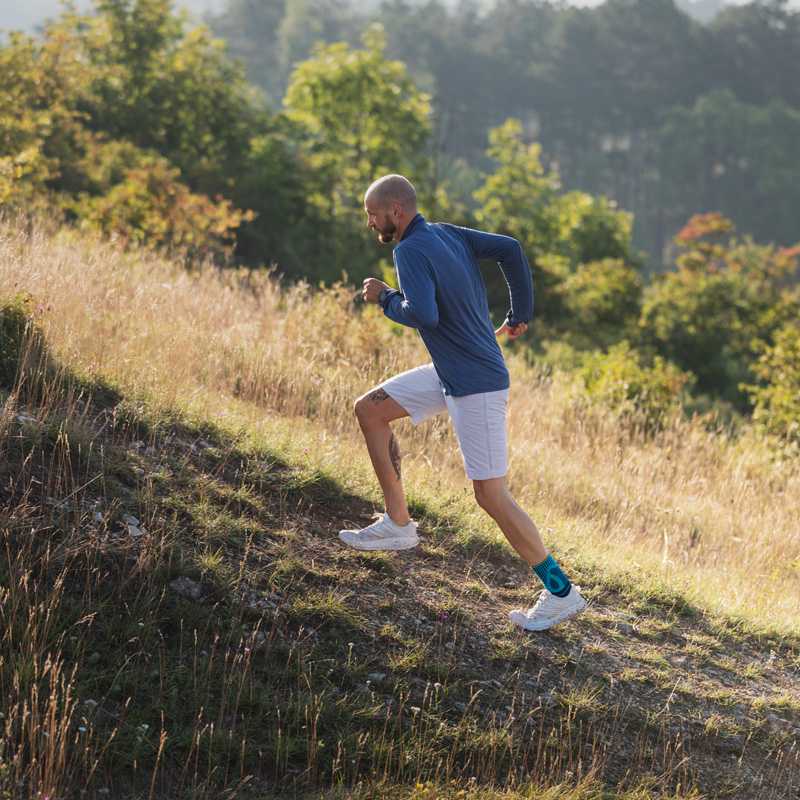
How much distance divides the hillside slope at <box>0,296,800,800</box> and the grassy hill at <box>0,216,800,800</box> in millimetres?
14

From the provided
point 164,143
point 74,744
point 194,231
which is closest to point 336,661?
point 74,744

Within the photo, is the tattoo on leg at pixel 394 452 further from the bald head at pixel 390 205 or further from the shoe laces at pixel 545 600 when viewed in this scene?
the bald head at pixel 390 205

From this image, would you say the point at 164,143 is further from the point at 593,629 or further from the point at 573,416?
the point at 593,629

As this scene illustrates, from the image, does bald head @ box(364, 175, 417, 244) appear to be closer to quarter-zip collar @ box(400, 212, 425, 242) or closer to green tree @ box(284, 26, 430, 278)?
quarter-zip collar @ box(400, 212, 425, 242)

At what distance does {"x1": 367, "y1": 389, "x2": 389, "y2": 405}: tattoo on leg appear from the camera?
15.6 ft

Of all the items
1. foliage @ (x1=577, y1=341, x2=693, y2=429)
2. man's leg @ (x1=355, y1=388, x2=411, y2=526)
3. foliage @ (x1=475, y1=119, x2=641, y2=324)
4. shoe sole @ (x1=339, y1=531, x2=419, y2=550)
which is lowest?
shoe sole @ (x1=339, y1=531, x2=419, y2=550)

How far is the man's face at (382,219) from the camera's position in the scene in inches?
173

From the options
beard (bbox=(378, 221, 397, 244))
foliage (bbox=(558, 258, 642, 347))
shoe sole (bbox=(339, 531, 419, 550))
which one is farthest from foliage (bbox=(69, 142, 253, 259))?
beard (bbox=(378, 221, 397, 244))

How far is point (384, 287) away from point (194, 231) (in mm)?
13244

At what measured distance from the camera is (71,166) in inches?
802

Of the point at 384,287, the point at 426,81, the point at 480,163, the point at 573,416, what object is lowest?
the point at 573,416

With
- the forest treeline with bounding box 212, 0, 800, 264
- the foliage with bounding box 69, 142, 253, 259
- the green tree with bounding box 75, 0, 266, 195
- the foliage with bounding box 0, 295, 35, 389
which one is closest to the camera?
the foliage with bounding box 0, 295, 35, 389

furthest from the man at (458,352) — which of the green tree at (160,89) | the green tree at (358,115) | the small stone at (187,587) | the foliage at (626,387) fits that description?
the green tree at (358,115)

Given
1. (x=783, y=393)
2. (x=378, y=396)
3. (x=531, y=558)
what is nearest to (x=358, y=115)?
(x=783, y=393)
